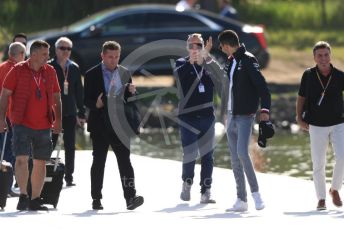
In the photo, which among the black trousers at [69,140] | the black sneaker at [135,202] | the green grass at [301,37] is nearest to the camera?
the black sneaker at [135,202]

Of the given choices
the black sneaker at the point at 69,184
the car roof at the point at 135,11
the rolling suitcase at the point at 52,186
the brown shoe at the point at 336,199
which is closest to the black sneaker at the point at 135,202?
the rolling suitcase at the point at 52,186

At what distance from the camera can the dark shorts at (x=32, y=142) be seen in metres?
13.6

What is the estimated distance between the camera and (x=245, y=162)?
1384cm

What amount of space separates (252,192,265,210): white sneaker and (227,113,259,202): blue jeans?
0.05 meters

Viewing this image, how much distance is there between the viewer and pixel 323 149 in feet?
45.9

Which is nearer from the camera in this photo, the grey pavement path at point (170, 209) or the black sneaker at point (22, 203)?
the grey pavement path at point (170, 209)

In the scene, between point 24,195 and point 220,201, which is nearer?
point 24,195

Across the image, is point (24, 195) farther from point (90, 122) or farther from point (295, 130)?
point (295, 130)

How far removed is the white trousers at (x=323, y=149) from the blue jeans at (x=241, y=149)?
61cm

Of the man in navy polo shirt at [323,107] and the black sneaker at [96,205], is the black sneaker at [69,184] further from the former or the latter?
the man in navy polo shirt at [323,107]

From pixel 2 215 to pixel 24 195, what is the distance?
656mm

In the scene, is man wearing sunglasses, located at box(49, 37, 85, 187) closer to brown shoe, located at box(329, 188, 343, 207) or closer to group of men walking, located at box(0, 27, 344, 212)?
group of men walking, located at box(0, 27, 344, 212)

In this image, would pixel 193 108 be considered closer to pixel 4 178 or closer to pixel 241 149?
pixel 241 149

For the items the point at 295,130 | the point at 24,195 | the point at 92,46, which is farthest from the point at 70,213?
the point at 295,130
